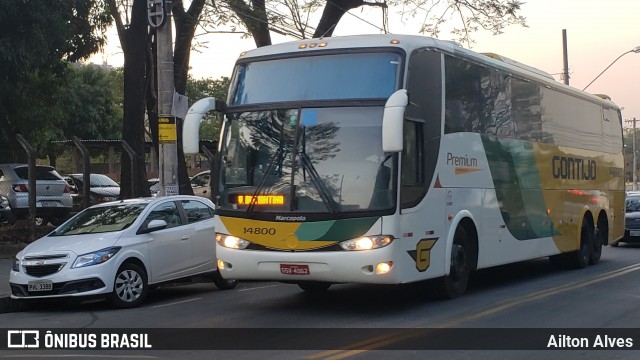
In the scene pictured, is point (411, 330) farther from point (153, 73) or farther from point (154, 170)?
point (154, 170)

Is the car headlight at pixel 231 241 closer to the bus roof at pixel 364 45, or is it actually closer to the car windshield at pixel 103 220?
the car windshield at pixel 103 220

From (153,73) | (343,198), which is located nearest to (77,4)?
(153,73)

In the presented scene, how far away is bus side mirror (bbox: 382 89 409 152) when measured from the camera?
9.53 metres

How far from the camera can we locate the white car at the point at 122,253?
11.5 meters

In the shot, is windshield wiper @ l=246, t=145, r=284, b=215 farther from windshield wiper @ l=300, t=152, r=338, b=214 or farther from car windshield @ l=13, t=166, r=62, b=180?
car windshield @ l=13, t=166, r=62, b=180

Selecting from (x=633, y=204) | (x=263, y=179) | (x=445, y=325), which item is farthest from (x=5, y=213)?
(x=633, y=204)

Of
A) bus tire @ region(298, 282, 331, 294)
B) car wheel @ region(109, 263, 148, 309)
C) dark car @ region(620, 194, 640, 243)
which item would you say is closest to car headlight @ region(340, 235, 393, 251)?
bus tire @ region(298, 282, 331, 294)

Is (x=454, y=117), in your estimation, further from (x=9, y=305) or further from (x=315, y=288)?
(x=9, y=305)

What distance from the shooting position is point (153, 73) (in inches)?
909

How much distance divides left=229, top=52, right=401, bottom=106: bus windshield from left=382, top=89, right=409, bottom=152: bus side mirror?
27.4 inches

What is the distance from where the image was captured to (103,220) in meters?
12.8

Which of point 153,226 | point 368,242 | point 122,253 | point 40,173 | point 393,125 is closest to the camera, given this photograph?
point 393,125

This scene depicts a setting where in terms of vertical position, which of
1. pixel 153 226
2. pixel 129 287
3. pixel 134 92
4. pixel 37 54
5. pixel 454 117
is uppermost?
pixel 37 54

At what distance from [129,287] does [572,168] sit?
9.46m
